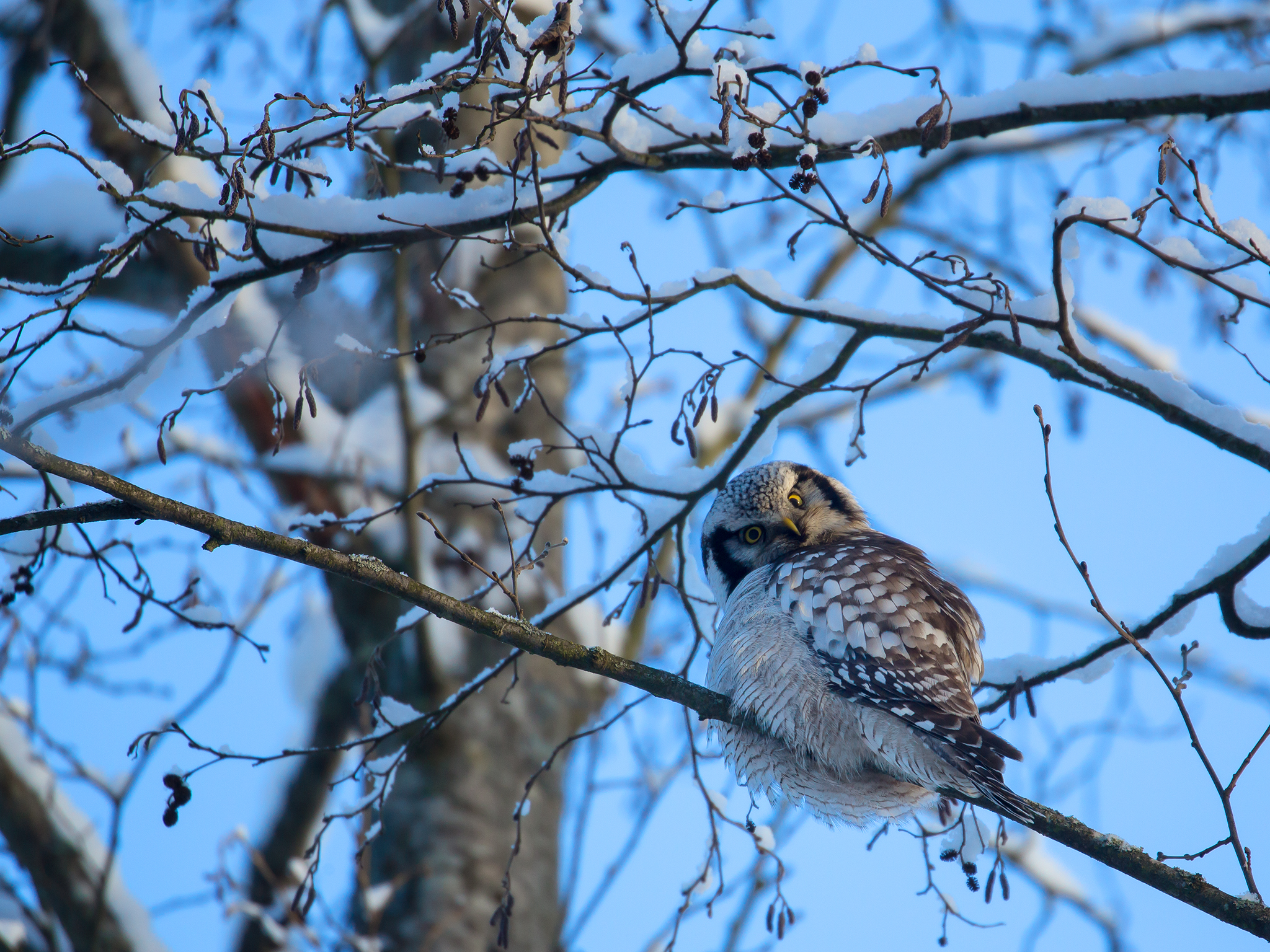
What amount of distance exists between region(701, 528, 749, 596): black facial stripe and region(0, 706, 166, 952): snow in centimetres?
249

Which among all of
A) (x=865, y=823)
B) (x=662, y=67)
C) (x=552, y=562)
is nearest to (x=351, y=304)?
(x=552, y=562)

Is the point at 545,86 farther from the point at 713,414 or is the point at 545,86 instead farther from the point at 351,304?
the point at 351,304

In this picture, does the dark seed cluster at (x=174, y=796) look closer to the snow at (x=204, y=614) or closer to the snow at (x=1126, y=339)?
the snow at (x=204, y=614)

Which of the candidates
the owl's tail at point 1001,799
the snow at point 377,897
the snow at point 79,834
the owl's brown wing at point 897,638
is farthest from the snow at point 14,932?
the owl's tail at point 1001,799

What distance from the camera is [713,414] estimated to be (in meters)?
2.24

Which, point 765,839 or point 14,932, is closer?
point 765,839

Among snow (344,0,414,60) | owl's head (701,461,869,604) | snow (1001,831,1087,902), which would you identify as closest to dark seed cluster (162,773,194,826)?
owl's head (701,461,869,604)

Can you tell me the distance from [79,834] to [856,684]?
2.93 m

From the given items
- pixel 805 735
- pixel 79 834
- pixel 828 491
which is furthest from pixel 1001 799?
pixel 79 834

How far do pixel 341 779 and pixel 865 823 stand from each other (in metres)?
1.55

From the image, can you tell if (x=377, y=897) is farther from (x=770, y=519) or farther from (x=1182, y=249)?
(x=1182, y=249)

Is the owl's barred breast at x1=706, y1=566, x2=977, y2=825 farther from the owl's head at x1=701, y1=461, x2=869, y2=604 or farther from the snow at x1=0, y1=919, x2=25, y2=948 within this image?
the snow at x1=0, y1=919, x2=25, y2=948

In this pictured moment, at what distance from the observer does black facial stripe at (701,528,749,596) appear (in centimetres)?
372

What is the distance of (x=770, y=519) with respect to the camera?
3.55 metres
